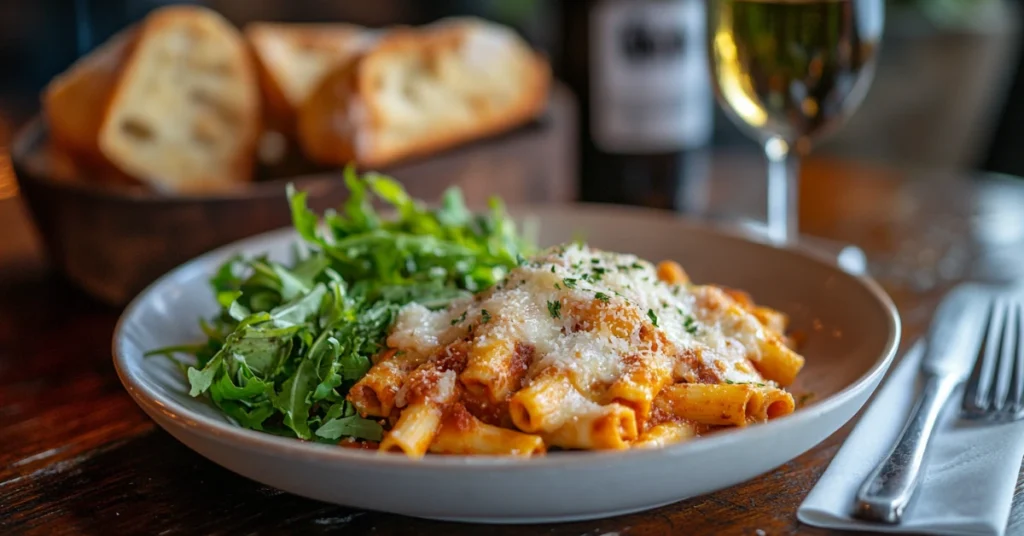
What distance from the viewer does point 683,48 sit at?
2.06m

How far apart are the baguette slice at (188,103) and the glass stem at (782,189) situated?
108 cm

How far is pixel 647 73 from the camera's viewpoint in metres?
2.08

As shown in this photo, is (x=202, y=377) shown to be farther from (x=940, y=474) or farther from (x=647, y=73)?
(x=647, y=73)

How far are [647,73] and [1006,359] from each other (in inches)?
40.4

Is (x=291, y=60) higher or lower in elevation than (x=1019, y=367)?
higher

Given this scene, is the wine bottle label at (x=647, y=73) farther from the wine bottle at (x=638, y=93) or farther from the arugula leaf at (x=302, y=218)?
the arugula leaf at (x=302, y=218)

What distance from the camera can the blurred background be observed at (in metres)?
2.24

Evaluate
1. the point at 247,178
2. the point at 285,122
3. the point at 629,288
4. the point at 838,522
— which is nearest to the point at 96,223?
the point at 247,178

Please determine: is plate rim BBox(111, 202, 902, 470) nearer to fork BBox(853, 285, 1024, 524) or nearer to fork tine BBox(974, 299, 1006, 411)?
fork BBox(853, 285, 1024, 524)

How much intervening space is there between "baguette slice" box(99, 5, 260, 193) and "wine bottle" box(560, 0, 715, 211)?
2.43 feet

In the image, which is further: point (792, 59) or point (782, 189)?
point (782, 189)

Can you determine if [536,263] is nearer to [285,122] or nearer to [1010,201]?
[285,122]

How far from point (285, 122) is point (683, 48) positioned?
2.97ft

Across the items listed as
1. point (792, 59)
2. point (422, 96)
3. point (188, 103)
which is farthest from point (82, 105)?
point (792, 59)
